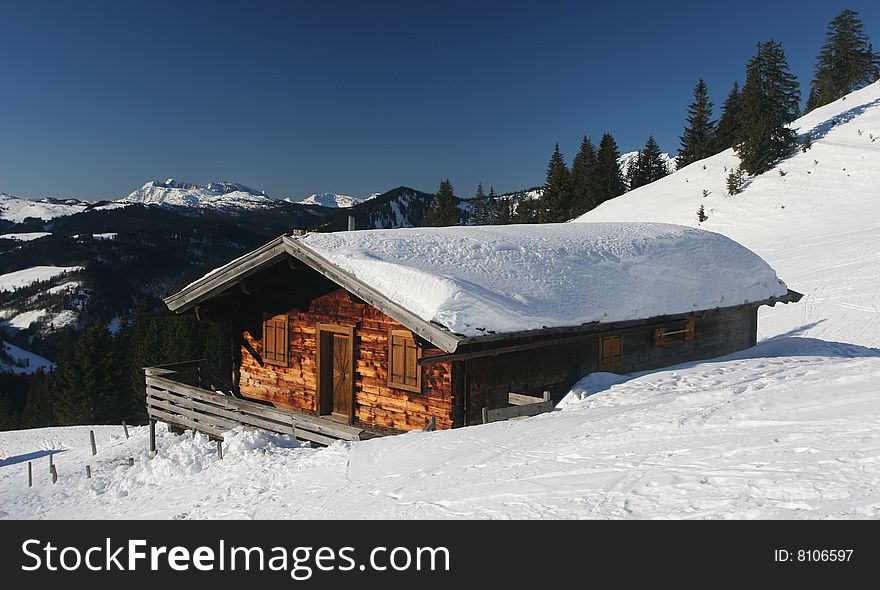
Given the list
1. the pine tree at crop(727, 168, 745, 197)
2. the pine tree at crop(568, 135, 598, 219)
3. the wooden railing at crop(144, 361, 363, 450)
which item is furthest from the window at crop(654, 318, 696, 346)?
the pine tree at crop(568, 135, 598, 219)

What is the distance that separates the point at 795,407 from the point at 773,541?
4037mm

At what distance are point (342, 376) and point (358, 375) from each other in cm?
67

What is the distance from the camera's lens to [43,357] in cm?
14388

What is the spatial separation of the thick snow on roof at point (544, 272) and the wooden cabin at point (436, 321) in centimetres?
4

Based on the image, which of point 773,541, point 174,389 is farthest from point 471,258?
point 773,541

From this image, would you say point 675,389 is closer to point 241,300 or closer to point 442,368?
point 442,368

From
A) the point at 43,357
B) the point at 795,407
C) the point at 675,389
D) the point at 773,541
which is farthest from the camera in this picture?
the point at 43,357

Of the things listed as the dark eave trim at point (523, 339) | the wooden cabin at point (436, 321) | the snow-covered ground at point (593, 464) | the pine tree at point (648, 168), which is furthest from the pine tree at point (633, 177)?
the dark eave trim at point (523, 339)

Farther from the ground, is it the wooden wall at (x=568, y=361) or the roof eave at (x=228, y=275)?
A: the roof eave at (x=228, y=275)

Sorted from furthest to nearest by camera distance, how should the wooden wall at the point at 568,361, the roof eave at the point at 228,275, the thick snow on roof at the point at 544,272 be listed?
the roof eave at the point at 228,275 < the wooden wall at the point at 568,361 < the thick snow on roof at the point at 544,272

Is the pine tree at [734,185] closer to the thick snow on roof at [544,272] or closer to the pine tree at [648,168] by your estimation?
the pine tree at [648,168]

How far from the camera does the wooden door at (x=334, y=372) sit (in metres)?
12.9

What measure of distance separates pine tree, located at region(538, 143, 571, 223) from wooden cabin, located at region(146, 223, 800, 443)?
55964 millimetres

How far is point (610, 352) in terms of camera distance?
43.6 feet
